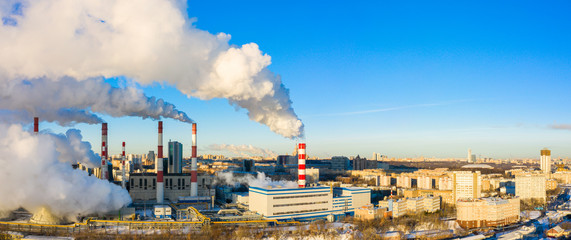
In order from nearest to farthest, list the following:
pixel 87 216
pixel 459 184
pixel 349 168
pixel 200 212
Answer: pixel 87 216
pixel 200 212
pixel 459 184
pixel 349 168

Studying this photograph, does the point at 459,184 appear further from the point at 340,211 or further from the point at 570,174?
the point at 570,174

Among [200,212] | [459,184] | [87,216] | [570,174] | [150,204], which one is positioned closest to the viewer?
[87,216]

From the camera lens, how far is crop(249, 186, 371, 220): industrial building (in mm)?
20423

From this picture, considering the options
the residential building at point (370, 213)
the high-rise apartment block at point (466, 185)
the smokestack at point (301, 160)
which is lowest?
the residential building at point (370, 213)

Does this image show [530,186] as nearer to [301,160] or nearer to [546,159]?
[301,160]

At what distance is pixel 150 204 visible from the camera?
23.9m

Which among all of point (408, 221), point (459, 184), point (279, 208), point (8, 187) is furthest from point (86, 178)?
point (459, 184)

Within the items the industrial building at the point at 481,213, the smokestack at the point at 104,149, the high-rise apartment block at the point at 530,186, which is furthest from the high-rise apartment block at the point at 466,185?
the smokestack at the point at 104,149

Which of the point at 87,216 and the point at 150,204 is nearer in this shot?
the point at 87,216

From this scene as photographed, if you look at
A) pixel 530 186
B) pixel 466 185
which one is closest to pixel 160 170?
pixel 466 185

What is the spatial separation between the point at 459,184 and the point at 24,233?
70.6 ft

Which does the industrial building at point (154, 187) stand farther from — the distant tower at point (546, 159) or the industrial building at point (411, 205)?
the distant tower at point (546, 159)

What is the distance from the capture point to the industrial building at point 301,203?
2042 cm

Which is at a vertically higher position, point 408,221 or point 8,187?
point 8,187
